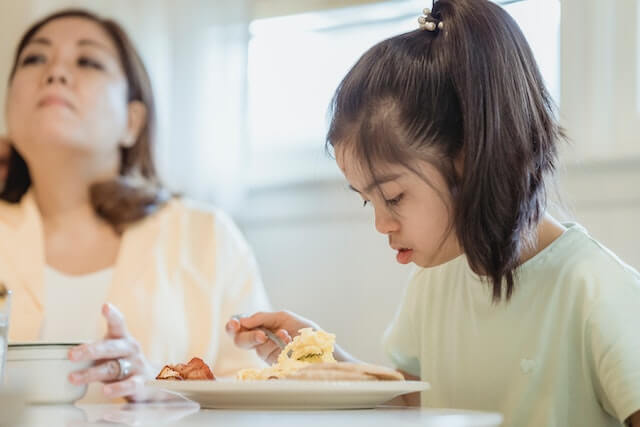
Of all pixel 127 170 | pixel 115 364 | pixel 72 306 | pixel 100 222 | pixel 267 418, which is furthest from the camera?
pixel 127 170

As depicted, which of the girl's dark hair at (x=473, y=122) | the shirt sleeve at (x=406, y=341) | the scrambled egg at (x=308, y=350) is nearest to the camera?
the scrambled egg at (x=308, y=350)

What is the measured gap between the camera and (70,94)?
6.07 feet

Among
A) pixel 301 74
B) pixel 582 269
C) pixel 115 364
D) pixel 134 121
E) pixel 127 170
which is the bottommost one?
pixel 115 364

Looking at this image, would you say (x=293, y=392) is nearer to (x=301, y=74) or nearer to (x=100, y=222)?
(x=100, y=222)

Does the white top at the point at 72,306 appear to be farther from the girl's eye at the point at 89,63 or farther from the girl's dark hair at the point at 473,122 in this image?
the girl's dark hair at the point at 473,122

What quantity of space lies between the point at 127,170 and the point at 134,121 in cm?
11

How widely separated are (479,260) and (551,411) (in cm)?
21

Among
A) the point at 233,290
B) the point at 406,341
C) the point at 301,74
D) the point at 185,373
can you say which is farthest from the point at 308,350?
the point at 301,74

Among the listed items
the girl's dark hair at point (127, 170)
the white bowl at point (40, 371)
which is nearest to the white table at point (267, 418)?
the white bowl at point (40, 371)

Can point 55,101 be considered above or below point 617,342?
above

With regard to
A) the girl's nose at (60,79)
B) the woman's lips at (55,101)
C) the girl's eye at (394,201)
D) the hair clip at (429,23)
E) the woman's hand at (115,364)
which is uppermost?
the girl's nose at (60,79)

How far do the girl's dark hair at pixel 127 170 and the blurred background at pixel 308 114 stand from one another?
6.2 inches

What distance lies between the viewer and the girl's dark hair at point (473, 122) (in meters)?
1.03

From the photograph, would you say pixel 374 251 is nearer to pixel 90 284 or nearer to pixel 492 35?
pixel 90 284
